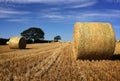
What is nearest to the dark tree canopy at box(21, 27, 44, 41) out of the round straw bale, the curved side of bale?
the round straw bale

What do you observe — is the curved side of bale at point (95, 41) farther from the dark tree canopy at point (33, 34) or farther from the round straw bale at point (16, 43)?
the dark tree canopy at point (33, 34)

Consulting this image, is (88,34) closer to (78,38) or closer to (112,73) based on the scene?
(78,38)

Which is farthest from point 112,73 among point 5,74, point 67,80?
point 5,74

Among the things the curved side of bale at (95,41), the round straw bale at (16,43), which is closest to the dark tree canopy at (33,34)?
the round straw bale at (16,43)

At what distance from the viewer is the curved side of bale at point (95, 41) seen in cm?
1310

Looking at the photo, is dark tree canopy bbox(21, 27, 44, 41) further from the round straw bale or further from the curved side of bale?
the curved side of bale

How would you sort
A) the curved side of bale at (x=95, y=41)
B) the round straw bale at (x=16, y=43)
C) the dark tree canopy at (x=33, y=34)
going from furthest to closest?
the dark tree canopy at (x=33, y=34) < the round straw bale at (x=16, y=43) < the curved side of bale at (x=95, y=41)

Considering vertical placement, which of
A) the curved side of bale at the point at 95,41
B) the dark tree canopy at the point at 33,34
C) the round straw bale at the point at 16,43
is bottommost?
the dark tree canopy at the point at 33,34

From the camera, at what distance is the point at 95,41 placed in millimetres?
13102

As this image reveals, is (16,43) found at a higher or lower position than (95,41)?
lower

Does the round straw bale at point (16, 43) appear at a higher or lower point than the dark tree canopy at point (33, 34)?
higher

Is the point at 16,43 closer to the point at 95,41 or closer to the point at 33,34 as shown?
the point at 95,41

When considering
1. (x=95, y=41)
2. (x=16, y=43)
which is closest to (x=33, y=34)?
(x=16, y=43)

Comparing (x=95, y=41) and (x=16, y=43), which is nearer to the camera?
(x=95, y=41)
